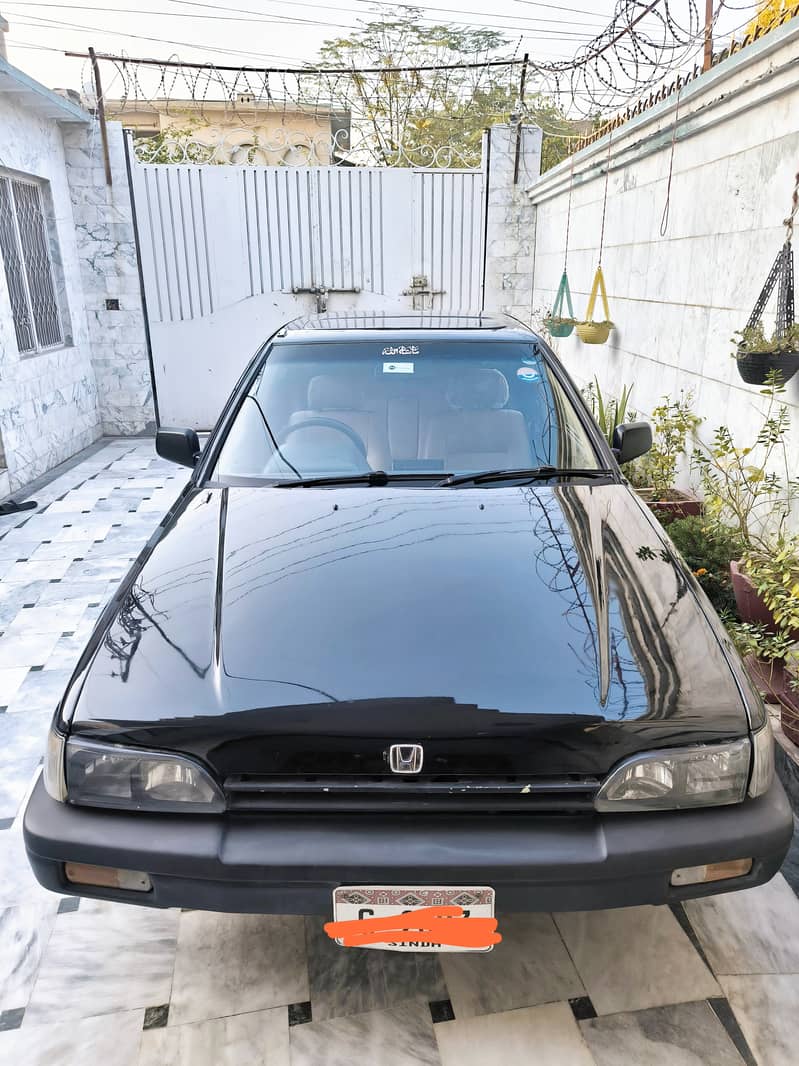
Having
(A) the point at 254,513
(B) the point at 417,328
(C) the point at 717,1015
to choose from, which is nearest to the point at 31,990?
(A) the point at 254,513

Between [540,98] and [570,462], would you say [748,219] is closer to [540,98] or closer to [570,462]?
[570,462]

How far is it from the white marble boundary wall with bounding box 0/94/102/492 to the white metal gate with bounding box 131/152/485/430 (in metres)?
0.70

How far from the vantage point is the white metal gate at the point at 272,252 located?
750cm

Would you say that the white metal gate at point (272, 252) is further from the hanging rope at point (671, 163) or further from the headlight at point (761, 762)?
the headlight at point (761, 762)

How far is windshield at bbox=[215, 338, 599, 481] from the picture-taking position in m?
2.56

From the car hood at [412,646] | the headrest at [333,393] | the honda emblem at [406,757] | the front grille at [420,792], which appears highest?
the headrest at [333,393]

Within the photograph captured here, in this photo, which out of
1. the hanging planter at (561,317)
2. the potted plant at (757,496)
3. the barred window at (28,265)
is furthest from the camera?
the hanging planter at (561,317)

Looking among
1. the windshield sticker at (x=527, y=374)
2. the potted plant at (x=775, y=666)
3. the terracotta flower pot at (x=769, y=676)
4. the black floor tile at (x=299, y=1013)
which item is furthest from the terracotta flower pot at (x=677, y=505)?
the black floor tile at (x=299, y=1013)

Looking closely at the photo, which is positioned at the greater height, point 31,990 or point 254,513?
point 254,513

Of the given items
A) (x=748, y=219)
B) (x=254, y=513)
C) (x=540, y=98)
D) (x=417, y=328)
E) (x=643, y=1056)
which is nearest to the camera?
(x=643, y=1056)

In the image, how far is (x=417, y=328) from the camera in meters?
3.02

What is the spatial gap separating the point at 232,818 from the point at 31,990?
2.70 feet

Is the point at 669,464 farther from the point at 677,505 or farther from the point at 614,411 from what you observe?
the point at 614,411

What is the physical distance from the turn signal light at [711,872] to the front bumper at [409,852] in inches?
0.6
